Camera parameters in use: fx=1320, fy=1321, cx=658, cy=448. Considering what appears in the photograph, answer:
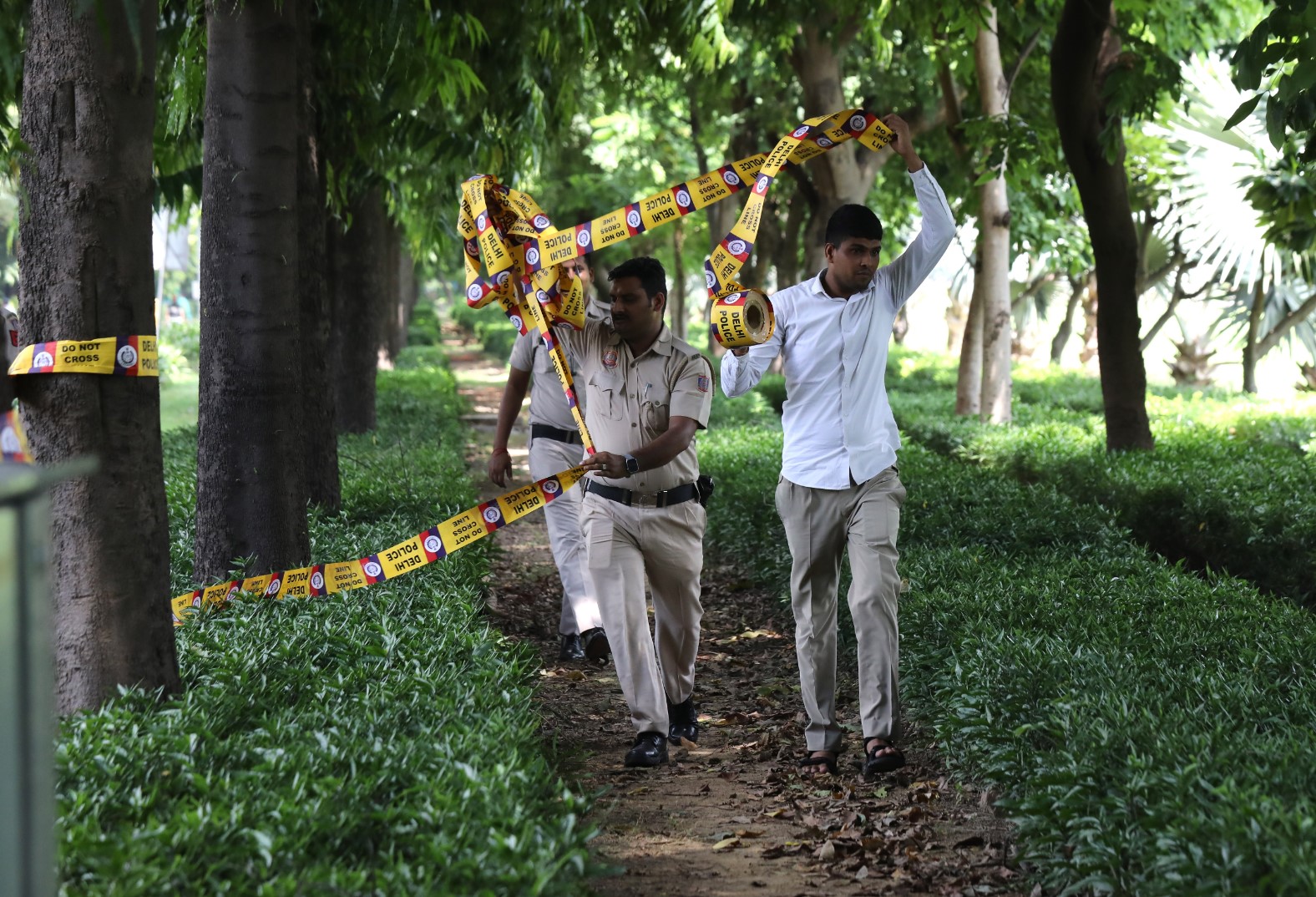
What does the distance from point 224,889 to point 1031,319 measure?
51.9m

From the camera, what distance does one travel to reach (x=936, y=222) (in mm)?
5348

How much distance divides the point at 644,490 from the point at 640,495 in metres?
0.03

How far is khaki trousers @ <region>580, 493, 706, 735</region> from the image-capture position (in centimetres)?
550

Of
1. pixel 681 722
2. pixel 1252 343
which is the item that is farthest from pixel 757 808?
pixel 1252 343

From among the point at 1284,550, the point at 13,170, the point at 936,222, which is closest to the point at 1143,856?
the point at 936,222

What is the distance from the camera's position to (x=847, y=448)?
533cm

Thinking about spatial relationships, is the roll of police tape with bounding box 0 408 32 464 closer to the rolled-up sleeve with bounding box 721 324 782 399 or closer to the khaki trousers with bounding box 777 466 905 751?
Result: the rolled-up sleeve with bounding box 721 324 782 399

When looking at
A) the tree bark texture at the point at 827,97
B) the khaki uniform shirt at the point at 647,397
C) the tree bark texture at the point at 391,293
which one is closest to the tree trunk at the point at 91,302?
the khaki uniform shirt at the point at 647,397

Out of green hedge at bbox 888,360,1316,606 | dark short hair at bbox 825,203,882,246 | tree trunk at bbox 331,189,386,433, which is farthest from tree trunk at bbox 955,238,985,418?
dark short hair at bbox 825,203,882,246

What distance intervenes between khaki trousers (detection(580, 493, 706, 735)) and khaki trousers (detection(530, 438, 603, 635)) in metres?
1.40

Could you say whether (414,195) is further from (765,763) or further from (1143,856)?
(1143,856)

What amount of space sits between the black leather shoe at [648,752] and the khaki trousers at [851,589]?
0.61 m

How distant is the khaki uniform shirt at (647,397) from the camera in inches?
221

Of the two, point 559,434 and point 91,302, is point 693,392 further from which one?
point 91,302
